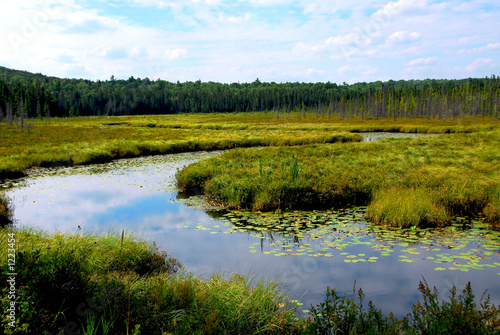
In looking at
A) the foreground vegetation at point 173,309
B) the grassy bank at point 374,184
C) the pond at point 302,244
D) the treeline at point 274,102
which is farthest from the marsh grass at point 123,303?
the treeline at point 274,102

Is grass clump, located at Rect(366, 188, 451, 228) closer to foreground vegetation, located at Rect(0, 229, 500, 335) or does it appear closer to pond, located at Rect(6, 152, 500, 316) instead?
pond, located at Rect(6, 152, 500, 316)

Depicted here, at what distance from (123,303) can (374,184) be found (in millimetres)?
12024

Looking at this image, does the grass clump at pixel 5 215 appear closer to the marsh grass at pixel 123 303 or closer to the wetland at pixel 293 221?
the wetland at pixel 293 221

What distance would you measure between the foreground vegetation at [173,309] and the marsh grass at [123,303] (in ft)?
0.04

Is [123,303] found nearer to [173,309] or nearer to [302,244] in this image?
[173,309]

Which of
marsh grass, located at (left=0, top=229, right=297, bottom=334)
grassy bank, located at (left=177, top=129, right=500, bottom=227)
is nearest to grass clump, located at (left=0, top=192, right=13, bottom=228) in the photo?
marsh grass, located at (left=0, top=229, right=297, bottom=334)

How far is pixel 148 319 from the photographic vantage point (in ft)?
18.6

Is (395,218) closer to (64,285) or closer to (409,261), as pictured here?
(409,261)

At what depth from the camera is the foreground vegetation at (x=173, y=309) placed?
4922 mm

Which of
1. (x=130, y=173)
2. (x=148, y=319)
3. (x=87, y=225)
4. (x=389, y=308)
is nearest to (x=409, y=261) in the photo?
(x=389, y=308)

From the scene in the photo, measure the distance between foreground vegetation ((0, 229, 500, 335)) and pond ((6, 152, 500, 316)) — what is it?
5.23ft

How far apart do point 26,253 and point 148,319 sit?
2210mm

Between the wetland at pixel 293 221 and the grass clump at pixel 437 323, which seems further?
the wetland at pixel 293 221

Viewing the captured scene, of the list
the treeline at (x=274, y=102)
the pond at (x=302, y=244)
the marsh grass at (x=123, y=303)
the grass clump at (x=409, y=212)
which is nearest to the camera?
the marsh grass at (x=123, y=303)
